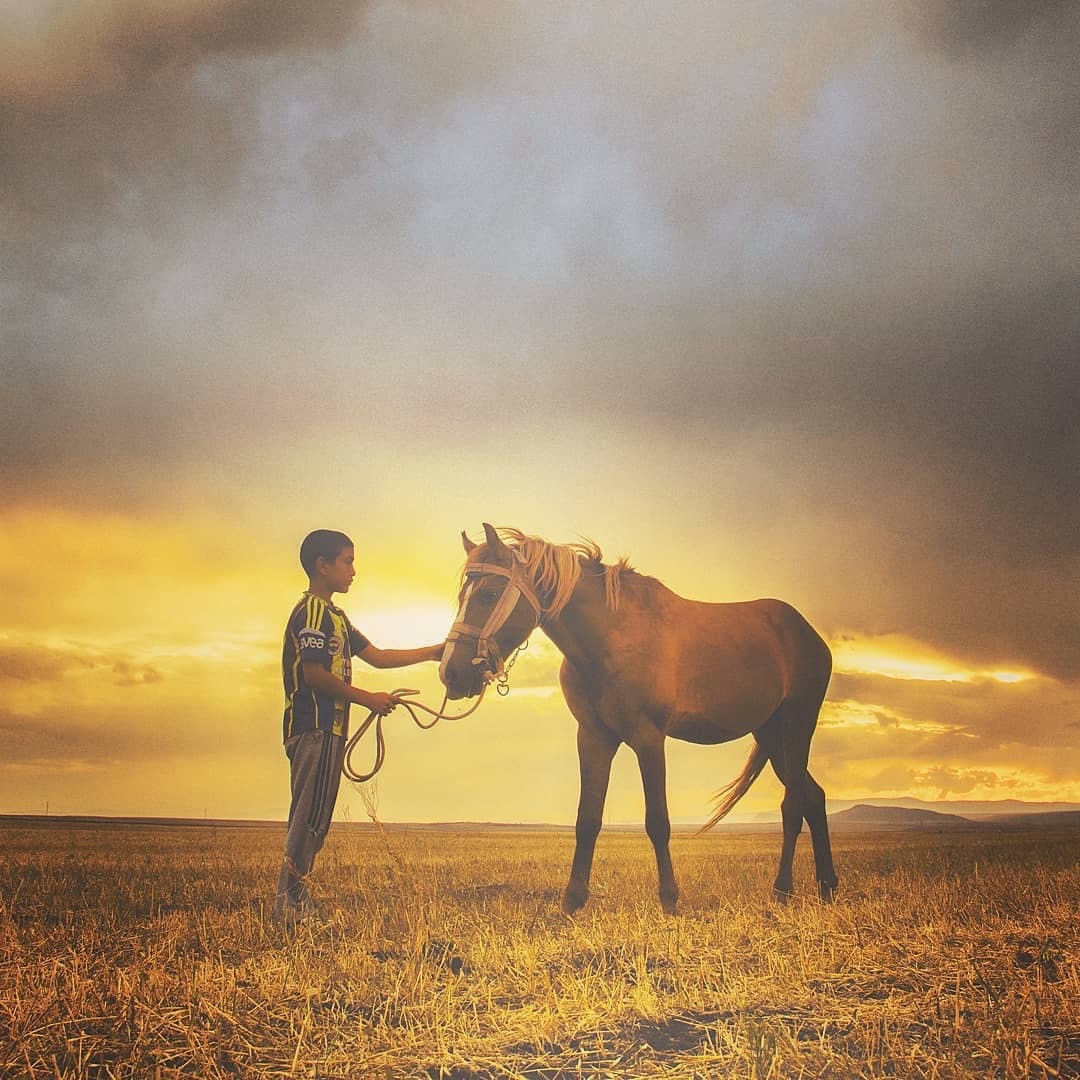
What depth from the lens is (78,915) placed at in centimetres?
770

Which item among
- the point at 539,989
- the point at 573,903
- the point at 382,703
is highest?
the point at 382,703

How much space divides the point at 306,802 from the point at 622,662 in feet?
9.00

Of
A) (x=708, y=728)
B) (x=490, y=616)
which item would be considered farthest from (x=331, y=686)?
(x=708, y=728)

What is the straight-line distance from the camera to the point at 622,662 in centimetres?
788

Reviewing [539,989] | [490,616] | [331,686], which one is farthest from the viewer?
[490,616]

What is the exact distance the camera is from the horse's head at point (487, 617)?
284 inches

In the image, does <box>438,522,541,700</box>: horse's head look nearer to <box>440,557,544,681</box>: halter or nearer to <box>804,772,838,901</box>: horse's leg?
<box>440,557,544,681</box>: halter

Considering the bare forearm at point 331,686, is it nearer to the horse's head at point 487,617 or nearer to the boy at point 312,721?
the boy at point 312,721

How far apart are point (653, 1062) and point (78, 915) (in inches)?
222

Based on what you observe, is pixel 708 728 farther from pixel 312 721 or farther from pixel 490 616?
pixel 312 721

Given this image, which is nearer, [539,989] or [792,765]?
[539,989]

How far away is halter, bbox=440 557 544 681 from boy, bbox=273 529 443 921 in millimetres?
808

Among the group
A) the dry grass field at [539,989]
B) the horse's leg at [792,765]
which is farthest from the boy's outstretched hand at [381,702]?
the horse's leg at [792,765]

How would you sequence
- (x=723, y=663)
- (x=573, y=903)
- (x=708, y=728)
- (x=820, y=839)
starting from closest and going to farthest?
(x=573, y=903)
(x=708, y=728)
(x=723, y=663)
(x=820, y=839)
